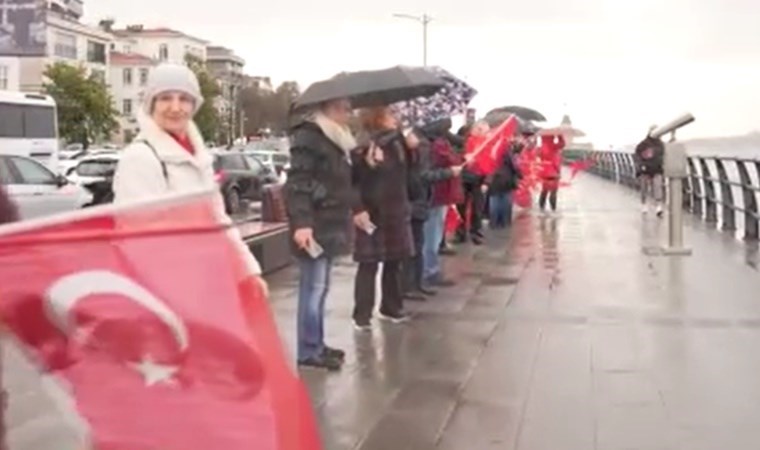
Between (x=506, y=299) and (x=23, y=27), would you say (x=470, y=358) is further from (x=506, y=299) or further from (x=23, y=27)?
(x=23, y=27)

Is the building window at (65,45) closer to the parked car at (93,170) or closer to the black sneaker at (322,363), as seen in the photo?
the parked car at (93,170)

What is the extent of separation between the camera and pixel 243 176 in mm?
36375

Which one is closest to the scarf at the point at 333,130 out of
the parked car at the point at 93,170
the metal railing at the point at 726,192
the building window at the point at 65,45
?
the metal railing at the point at 726,192

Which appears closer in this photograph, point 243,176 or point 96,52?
point 243,176

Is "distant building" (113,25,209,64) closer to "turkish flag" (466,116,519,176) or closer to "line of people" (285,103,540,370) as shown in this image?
"turkish flag" (466,116,519,176)

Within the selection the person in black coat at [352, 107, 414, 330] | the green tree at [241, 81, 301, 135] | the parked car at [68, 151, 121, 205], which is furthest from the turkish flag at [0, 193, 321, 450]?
the green tree at [241, 81, 301, 135]

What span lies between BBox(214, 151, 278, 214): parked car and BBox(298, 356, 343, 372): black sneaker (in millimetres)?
25285

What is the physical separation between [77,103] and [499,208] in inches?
2580

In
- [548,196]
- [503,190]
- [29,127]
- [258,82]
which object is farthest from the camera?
[258,82]

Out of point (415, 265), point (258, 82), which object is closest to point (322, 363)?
point (415, 265)

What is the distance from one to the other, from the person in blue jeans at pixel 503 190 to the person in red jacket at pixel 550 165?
4215 mm

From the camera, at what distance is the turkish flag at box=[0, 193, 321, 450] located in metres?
2.91

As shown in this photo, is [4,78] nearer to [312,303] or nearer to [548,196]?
[548,196]

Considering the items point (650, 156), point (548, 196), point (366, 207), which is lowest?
point (548, 196)
